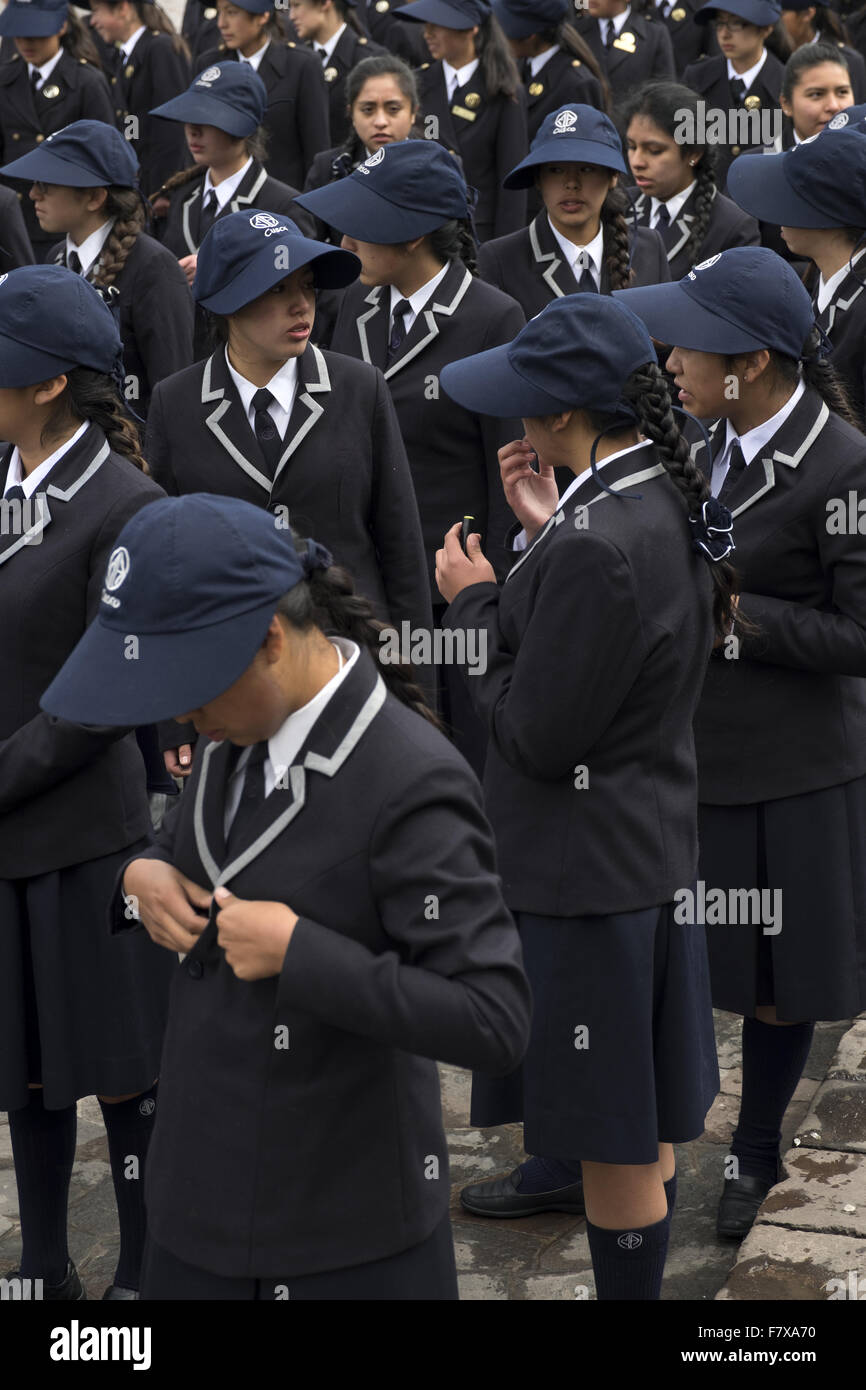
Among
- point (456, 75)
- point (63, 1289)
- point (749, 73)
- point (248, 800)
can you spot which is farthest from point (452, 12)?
point (248, 800)

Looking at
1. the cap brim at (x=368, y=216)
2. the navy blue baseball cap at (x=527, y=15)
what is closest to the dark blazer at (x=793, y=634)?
the cap brim at (x=368, y=216)

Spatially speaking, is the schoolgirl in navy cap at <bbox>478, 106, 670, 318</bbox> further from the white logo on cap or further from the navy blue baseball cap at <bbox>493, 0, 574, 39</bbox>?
the white logo on cap

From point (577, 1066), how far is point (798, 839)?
33.0 inches

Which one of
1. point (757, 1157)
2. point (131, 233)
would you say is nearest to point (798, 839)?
point (757, 1157)

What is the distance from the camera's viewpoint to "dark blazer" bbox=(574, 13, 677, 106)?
32.1 ft

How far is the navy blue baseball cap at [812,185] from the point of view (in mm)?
4410

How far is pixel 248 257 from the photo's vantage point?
3.95 metres

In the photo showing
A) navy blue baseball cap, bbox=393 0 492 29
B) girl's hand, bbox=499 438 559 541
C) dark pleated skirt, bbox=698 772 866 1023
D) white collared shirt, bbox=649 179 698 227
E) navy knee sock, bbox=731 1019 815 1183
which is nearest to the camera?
girl's hand, bbox=499 438 559 541

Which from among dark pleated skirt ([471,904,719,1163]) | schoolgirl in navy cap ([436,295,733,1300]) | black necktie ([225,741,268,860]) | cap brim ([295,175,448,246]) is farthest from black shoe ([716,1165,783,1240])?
cap brim ([295,175,448,246])

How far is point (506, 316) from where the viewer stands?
4.82 m

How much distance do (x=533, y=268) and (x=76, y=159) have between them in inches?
57.2

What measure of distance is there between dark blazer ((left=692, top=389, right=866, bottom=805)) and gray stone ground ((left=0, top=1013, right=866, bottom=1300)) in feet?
2.97

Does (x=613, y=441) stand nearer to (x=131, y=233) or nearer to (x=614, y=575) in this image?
(x=614, y=575)

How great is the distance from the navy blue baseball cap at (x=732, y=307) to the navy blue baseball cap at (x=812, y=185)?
3.64 feet
